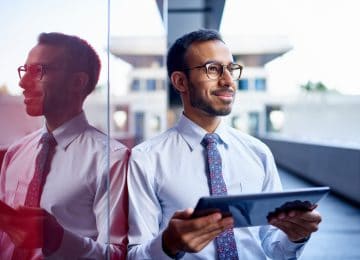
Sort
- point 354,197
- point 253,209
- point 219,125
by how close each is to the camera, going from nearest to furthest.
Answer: point 253,209
point 219,125
point 354,197

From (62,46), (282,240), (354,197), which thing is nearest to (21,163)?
(62,46)

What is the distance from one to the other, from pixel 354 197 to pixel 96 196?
173 cm

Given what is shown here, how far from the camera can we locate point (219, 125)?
1.20 metres

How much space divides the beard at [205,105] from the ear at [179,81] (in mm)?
23

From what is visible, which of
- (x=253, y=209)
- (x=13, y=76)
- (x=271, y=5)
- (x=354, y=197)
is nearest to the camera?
(x=253, y=209)

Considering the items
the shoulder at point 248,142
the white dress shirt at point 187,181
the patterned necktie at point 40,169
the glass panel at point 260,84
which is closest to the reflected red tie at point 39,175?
the patterned necktie at point 40,169

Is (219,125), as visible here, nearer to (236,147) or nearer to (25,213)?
(236,147)

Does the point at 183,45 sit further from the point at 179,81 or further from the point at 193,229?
the point at 193,229

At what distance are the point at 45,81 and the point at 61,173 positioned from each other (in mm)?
273

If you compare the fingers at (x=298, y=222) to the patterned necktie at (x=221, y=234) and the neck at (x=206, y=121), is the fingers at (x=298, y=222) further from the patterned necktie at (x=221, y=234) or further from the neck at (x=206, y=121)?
the neck at (x=206, y=121)

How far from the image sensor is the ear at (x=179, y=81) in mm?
1126

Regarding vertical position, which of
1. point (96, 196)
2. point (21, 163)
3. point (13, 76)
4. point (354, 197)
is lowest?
point (354, 197)

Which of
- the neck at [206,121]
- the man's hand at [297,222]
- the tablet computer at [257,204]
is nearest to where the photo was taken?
the tablet computer at [257,204]

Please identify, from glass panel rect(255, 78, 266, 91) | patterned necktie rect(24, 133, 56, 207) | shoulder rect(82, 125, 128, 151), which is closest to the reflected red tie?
patterned necktie rect(24, 133, 56, 207)
